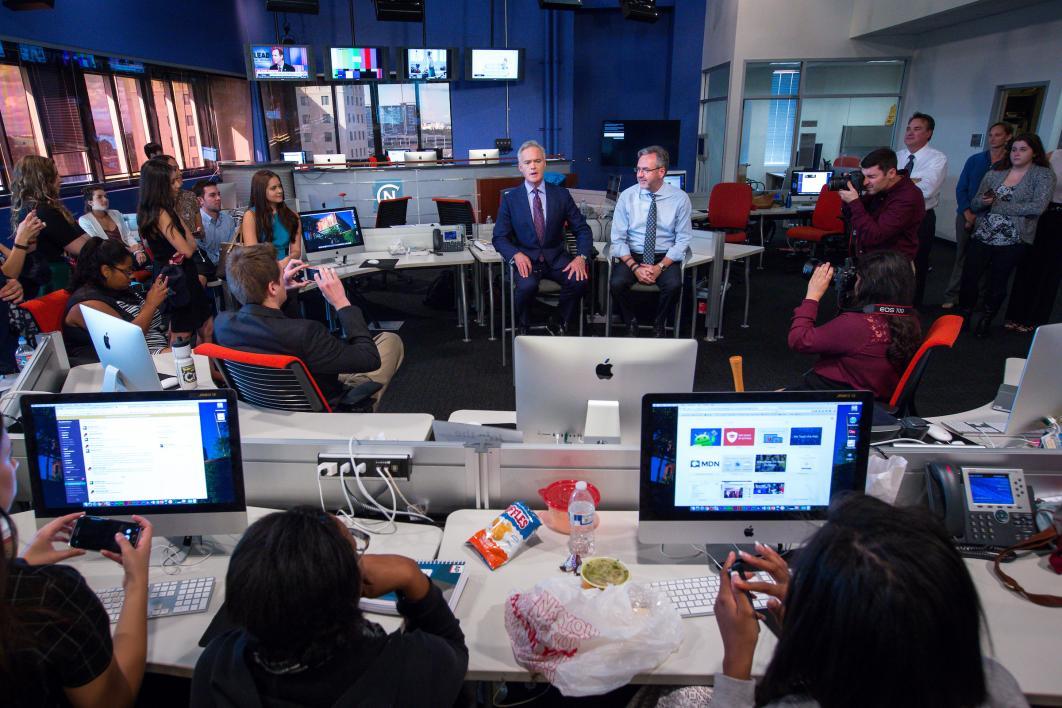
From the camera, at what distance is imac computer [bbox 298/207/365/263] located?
16.4ft

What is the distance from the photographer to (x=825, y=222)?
707 cm

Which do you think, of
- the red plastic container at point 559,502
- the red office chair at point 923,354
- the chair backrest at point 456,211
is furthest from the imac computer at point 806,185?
the red plastic container at point 559,502

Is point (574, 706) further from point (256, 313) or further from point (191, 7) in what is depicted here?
point (191, 7)

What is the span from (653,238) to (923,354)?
98.4 inches

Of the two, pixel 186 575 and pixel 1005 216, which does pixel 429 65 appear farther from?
pixel 186 575

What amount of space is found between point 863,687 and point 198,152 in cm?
1076

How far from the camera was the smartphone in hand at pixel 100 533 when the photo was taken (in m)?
1.45

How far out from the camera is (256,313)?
244cm

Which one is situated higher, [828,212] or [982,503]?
[828,212]

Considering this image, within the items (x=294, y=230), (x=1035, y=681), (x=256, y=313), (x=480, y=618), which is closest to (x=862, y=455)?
(x=1035, y=681)

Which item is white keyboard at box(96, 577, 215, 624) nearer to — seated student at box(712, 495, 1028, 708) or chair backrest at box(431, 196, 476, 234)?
seated student at box(712, 495, 1028, 708)

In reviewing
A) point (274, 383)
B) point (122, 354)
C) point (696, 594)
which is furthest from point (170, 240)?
point (696, 594)

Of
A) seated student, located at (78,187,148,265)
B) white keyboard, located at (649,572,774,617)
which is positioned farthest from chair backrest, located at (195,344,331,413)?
seated student, located at (78,187,148,265)

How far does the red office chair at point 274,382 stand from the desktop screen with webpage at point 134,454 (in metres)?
0.77
